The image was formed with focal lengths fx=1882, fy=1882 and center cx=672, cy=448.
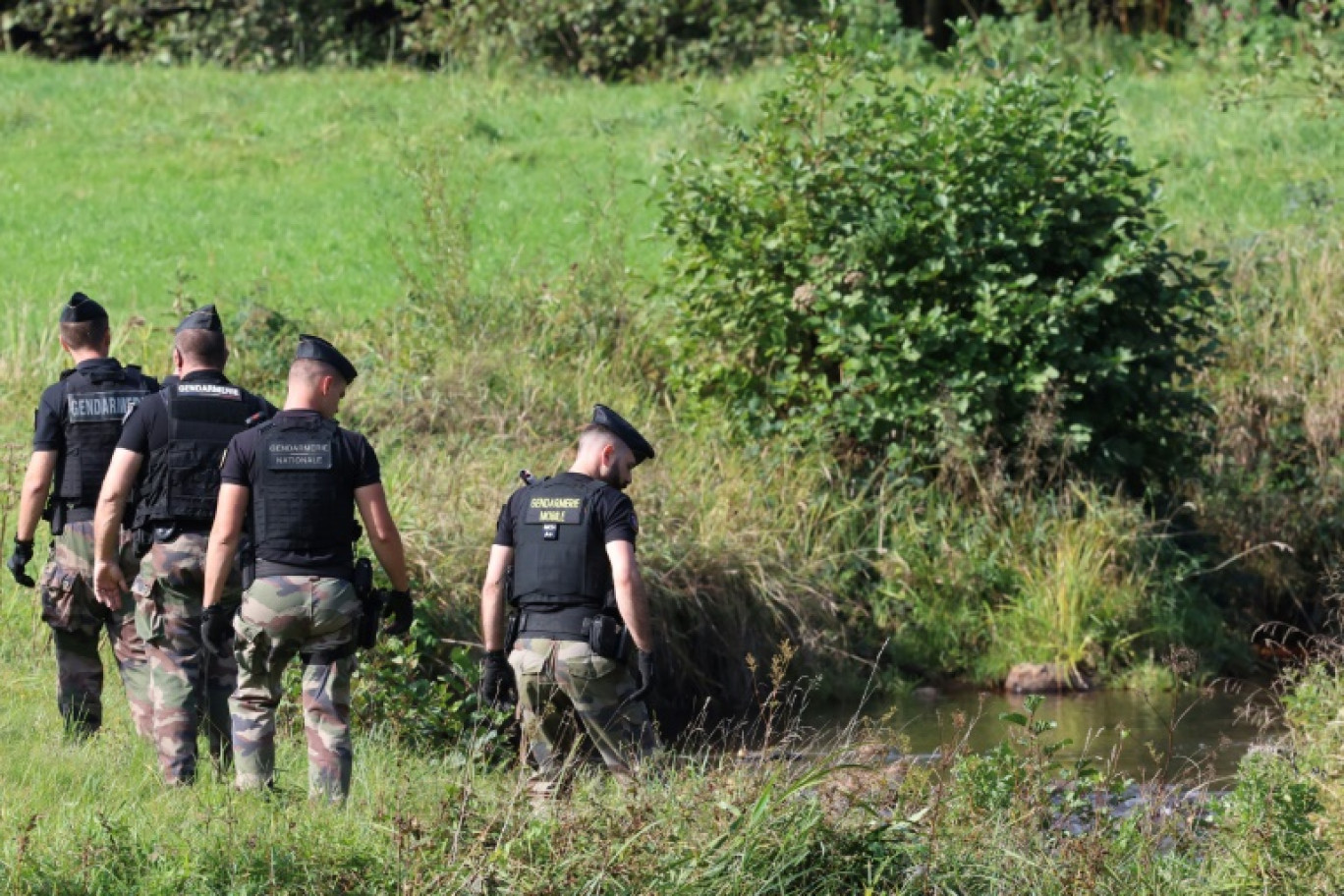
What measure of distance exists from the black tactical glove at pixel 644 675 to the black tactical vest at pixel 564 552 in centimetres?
28

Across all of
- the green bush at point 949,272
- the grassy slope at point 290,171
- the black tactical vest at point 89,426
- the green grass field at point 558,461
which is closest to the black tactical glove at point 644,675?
the green grass field at point 558,461

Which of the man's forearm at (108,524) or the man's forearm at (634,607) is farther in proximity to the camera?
the man's forearm at (108,524)

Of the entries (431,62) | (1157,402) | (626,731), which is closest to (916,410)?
(1157,402)

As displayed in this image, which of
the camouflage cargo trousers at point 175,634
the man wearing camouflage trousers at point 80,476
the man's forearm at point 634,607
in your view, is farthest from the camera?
the man wearing camouflage trousers at point 80,476

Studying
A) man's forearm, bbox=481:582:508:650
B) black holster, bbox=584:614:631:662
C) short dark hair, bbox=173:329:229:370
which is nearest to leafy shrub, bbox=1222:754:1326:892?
black holster, bbox=584:614:631:662

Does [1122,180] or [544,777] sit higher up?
[1122,180]

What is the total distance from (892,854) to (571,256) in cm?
1000

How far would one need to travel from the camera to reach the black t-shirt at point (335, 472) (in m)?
6.75

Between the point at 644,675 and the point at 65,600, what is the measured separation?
256 centimetres

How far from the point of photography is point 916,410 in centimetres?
1223

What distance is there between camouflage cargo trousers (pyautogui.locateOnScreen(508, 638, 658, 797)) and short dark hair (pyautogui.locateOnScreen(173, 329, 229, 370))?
164 cm

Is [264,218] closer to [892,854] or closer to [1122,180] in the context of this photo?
[1122,180]

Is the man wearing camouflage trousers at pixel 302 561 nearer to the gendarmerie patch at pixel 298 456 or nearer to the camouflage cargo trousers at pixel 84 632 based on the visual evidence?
the gendarmerie patch at pixel 298 456

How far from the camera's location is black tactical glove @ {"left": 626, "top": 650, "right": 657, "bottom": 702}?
7.01 m
